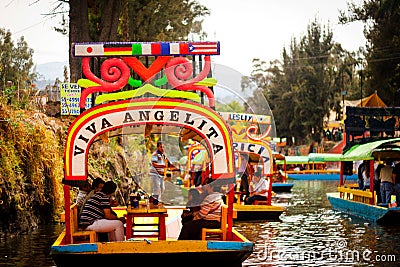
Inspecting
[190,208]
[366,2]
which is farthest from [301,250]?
[366,2]

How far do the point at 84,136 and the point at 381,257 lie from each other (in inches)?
261

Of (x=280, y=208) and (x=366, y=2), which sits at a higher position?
(x=366, y=2)

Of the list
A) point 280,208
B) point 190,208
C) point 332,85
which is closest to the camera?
point 190,208

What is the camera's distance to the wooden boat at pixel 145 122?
11805 millimetres

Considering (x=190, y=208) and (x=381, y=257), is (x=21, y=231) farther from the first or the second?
Result: (x=381, y=257)

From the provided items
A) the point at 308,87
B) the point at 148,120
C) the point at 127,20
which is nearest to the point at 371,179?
the point at 148,120

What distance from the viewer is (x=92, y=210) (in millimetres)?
12836

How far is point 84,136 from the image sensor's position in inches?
472

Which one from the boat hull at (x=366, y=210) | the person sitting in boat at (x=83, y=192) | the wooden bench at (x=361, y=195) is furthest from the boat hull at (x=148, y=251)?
the wooden bench at (x=361, y=195)

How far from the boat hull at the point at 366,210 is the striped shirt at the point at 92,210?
1001 cm

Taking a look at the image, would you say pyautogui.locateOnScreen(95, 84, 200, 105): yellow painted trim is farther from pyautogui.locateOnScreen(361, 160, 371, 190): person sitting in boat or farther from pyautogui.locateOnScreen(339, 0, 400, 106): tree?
pyautogui.locateOnScreen(339, 0, 400, 106): tree

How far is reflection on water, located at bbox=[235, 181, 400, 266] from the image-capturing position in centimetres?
1470

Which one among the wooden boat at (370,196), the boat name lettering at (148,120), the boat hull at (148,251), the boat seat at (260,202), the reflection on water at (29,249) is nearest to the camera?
the boat hull at (148,251)

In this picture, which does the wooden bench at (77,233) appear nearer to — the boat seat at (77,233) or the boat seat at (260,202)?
the boat seat at (77,233)
